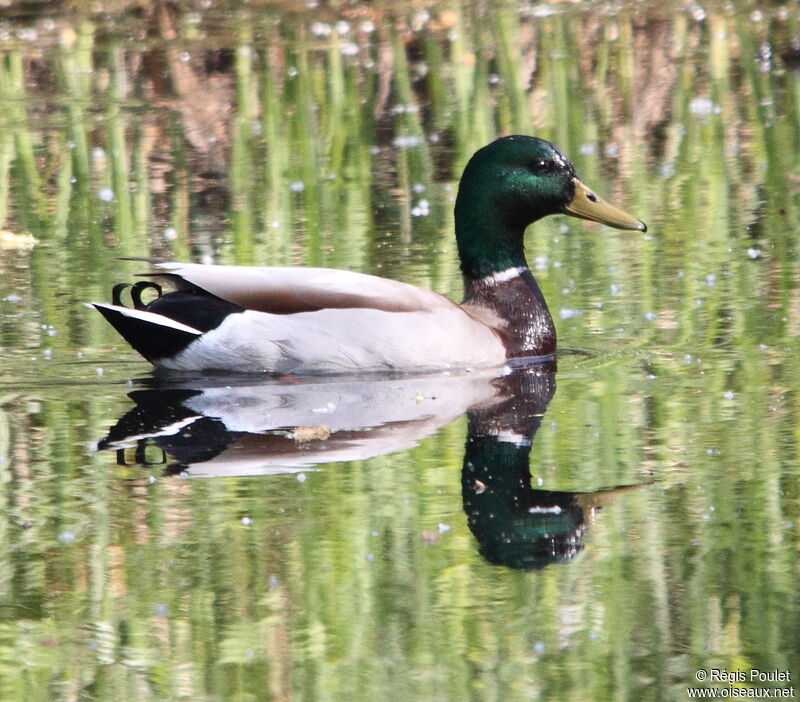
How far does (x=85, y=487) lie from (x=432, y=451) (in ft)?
4.19

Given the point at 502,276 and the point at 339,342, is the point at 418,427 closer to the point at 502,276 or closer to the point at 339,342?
the point at 339,342

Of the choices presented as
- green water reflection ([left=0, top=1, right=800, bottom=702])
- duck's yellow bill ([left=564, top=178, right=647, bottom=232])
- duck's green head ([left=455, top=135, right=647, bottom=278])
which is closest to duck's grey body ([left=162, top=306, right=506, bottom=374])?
green water reflection ([left=0, top=1, right=800, bottom=702])

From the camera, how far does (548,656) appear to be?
14.8ft

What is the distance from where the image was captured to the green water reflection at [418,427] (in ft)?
15.2

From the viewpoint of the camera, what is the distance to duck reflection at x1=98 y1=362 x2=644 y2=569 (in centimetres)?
551

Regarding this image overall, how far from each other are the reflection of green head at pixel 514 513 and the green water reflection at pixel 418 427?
0.02 m

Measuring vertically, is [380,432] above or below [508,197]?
below

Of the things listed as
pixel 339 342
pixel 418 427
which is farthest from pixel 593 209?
pixel 418 427

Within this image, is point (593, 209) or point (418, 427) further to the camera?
point (593, 209)

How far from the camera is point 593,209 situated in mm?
8164

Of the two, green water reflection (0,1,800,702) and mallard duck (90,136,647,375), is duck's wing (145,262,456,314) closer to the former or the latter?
mallard duck (90,136,647,375)

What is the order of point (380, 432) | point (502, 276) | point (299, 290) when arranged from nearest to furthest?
point (380, 432), point (299, 290), point (502, 276)

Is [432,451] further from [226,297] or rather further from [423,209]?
[423,209]

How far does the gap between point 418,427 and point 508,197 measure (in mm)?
1808
